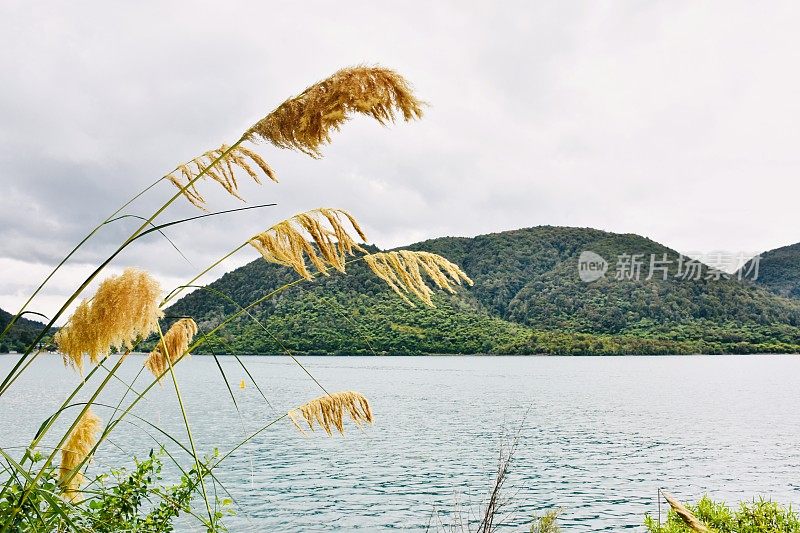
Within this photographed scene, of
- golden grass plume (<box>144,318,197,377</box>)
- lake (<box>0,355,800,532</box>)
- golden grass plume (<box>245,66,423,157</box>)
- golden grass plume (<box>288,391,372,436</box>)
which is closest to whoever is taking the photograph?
golden grass plume (<box>245,66,423,157</box>)

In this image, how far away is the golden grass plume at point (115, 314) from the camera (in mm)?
2885

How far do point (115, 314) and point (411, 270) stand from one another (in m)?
1.32

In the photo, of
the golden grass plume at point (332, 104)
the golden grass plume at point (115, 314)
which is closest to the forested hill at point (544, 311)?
the golden grass plume at point (115, 314)

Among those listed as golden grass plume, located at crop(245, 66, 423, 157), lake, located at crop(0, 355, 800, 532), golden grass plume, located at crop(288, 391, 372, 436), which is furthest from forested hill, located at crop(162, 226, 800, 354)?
golden grass plume, located at crop(245, 66, 423, 157)

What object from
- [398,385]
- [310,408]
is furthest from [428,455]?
[398,385]

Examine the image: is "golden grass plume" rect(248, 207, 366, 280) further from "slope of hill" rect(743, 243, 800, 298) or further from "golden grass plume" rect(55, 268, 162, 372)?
"slope of hill" rect(743, 243, 800, 298)

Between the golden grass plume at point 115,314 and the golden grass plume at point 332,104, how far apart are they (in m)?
0.80

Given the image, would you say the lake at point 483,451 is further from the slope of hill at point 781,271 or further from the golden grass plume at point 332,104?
the slope of hill at point 781,271

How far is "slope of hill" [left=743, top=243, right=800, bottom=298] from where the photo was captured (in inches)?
5891

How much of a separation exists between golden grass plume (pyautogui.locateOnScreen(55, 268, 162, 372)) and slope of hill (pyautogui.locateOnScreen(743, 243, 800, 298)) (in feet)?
540

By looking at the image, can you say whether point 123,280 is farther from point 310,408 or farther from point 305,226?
point 310,408

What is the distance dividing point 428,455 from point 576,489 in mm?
7277

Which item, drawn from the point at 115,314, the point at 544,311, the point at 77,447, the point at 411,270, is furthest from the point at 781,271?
the point at 115,314

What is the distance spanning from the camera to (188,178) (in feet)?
9.90
